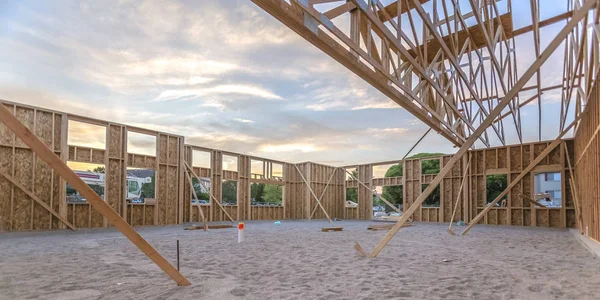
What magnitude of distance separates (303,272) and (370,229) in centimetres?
1008

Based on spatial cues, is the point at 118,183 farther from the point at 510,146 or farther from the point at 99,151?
the point at 510,146

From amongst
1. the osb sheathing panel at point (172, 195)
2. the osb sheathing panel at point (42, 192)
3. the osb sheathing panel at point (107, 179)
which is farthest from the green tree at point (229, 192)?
the osb sheathing panel at point (42, 192)

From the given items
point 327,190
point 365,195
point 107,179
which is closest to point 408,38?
point 107,179

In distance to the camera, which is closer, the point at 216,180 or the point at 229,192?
the point at 216,180

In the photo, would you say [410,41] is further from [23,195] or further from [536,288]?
[23,195]

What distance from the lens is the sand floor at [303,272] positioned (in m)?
4.64

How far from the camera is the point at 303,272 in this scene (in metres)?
5.99

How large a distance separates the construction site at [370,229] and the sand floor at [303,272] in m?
0.04

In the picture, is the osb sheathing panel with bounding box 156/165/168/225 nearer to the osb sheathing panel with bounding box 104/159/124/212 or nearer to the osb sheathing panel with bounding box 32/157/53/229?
the osb sheathing panel with bounding box 104/159/124/212

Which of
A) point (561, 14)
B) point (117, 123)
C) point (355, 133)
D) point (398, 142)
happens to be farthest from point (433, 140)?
point (117, 123)

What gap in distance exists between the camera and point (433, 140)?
2938 cm

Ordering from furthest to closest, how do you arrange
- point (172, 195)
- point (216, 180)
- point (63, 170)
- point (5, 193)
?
point (216, 180), point (172, 195), point (5, 193), point (63, 170)

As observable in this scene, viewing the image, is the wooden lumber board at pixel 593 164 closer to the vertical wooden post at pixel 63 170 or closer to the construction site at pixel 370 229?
the construction site at pixel 370 229

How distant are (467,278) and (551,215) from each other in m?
14.2
